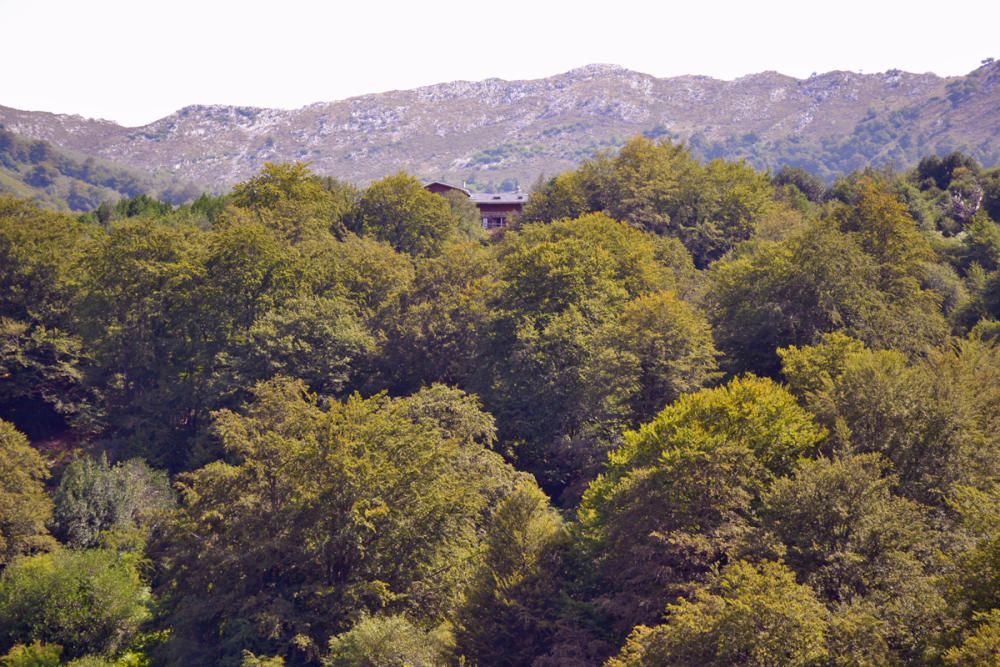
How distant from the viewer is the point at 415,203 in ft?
220

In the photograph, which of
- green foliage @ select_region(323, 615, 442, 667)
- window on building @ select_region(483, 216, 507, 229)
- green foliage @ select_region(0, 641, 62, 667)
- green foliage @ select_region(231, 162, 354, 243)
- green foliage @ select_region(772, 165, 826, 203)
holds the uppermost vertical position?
green foliage @ select_region(231, 162, 354, 243)

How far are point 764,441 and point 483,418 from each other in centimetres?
1450

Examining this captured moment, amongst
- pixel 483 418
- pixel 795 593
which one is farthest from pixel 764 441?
pixel 483 418

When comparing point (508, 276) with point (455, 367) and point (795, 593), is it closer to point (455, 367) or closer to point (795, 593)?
point (455, 367)

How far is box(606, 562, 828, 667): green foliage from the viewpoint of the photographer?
20875 mm

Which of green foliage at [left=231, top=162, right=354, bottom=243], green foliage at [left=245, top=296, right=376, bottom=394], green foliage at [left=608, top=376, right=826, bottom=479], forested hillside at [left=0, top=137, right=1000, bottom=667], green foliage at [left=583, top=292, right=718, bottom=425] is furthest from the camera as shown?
green foliage at [left=231, top=162, right=354, bottom=243]

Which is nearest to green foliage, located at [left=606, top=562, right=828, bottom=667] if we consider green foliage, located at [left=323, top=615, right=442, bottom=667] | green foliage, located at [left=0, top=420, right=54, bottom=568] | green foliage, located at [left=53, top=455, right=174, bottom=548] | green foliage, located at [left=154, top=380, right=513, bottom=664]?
green foliage, located at [left=323, top=615, right=442, bottom=667]

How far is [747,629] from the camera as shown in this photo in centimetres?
2125

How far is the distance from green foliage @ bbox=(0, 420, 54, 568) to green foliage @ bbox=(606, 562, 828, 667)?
28.4 metres

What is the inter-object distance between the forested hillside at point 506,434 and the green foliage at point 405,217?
0.98 ft

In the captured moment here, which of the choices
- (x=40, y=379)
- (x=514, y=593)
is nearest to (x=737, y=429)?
(x=514, y=593)

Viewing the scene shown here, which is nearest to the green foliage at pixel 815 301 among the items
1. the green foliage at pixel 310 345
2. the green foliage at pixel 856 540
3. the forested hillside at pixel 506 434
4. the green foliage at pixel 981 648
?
the forested hillside at pixel 506 434

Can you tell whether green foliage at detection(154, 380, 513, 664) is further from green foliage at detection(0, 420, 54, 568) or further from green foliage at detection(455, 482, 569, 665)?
green foliage at detection(0, 420, 54, 568)

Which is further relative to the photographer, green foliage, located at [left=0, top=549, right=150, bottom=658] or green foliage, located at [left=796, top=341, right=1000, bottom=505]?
green foliage, located at [left=0, top=549, right=150, bottom=658]
